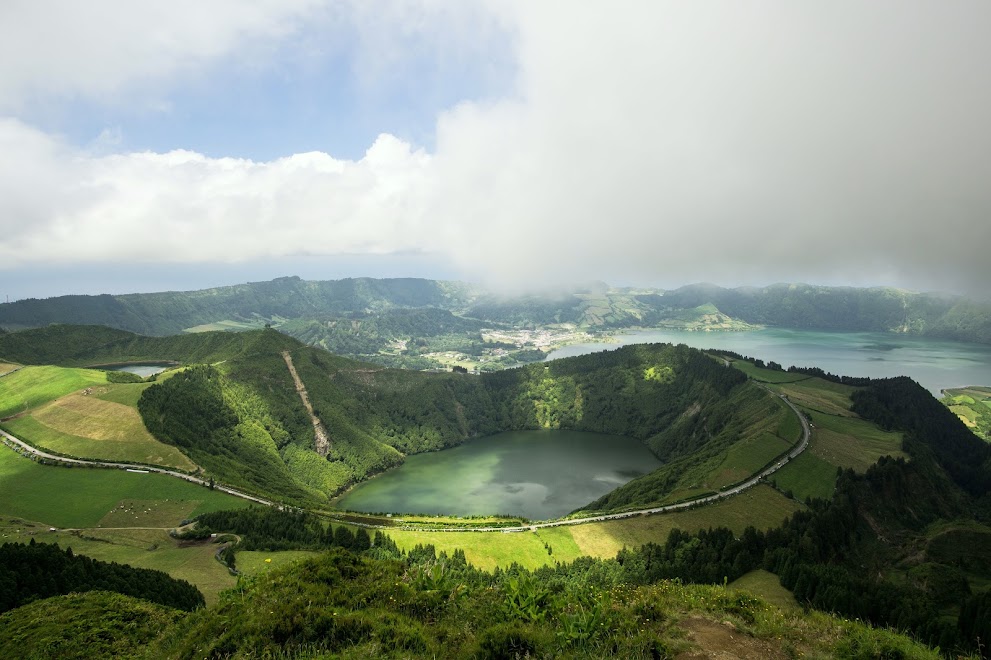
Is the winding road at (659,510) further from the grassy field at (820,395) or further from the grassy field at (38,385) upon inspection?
the grassy field at (38,385)

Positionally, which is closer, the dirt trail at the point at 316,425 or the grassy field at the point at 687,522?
the grassy field at the point at 687,522

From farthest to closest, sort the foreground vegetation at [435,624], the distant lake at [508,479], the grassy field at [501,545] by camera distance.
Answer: the distant lake at [508,479]
the grassy field at [501,545]
the foreground vegetation at [435,624]

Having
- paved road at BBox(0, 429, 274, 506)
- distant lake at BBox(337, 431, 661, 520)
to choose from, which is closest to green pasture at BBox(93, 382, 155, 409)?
paved road at BBox(0, 429, 274, 506)

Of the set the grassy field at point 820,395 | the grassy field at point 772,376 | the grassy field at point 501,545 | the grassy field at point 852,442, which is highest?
the grassy field at point 772,376

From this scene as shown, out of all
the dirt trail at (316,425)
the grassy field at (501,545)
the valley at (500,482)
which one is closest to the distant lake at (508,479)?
the valley at (500,482)

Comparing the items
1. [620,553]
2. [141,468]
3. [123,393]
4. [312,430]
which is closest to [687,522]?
[620,553]

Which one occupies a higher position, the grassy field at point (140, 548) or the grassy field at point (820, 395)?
the grassy field at point (820, 395)

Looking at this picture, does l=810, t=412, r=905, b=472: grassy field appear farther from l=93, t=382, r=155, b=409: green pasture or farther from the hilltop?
l=93, t=382, r=155, b=409: green pasture
